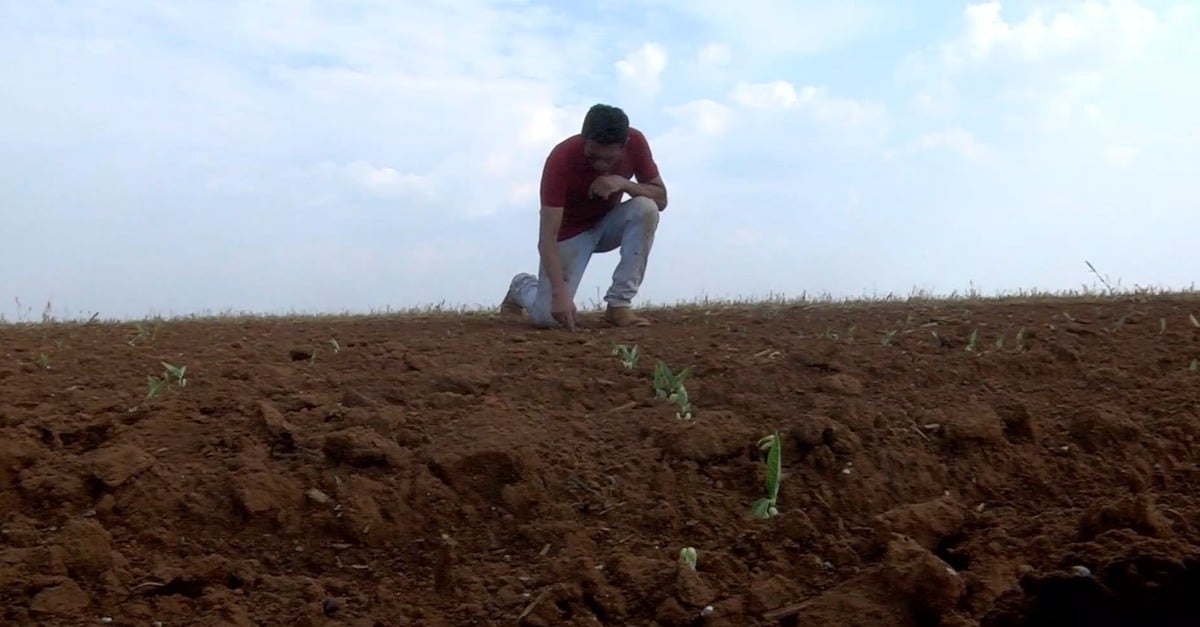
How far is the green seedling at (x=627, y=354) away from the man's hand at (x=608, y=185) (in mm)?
1112

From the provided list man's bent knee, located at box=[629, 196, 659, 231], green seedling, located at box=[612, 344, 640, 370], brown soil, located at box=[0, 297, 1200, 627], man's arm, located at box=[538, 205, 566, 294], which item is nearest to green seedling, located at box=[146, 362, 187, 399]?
brown soil, located at box=[0, 297, 1200, 627]

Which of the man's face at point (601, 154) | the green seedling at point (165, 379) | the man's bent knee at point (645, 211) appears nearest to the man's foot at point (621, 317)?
the man's bent knee at point (645, 211)

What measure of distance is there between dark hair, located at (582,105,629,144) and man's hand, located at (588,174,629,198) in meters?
0.23

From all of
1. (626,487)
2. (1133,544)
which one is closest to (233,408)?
(626,487)

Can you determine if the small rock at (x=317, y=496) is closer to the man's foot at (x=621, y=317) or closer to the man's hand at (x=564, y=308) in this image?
the man's hand at (x=564, y=308)

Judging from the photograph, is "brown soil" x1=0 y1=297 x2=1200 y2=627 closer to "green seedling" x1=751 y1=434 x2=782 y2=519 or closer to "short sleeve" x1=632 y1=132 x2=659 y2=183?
"green seedling" x1=751 y1=434 x2=782 y2=519

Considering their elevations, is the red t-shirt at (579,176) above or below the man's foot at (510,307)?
above

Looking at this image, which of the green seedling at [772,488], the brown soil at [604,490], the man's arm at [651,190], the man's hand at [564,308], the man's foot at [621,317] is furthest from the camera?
the man's foot at [621,317]

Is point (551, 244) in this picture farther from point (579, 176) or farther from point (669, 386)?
Answer: point (669, 386)

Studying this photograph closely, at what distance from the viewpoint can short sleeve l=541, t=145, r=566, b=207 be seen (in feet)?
15.9

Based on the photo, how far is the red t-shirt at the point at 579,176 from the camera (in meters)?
4.88

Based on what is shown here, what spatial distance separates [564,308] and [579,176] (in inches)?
28.3

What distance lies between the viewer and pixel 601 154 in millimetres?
4836

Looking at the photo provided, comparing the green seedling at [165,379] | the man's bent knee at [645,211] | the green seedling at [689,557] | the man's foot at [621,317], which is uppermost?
the man's bent knee at [645,211]
